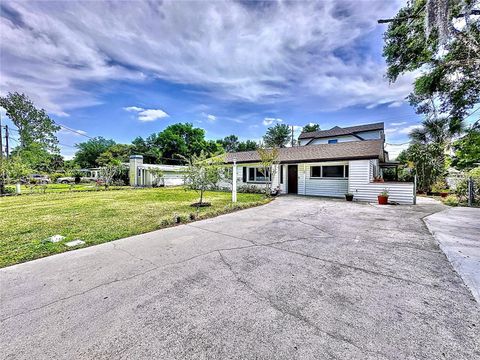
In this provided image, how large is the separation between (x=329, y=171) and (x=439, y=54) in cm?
738

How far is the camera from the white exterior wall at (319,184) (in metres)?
13.0

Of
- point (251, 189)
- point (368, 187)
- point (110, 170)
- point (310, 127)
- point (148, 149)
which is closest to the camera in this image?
point (368, 187)

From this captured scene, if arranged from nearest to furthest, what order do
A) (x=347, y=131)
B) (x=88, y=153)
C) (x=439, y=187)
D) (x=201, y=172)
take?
(x=201, y=172) < (x=439, y=187) < (x=347, y=131) < (x=88, y=153)

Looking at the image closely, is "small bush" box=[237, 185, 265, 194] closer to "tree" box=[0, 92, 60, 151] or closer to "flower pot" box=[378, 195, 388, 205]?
"flower pot" box=[378, 195, 388, 205]

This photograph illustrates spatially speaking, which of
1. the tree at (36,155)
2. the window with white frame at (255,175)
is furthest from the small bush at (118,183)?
the window with white frame at (255,175)

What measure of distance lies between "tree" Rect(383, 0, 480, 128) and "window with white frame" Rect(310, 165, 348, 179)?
16.6ft

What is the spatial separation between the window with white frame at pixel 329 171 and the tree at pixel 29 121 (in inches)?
1179

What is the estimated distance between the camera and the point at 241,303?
2486 mm

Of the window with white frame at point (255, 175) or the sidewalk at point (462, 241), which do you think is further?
the window with white frame at point (255, 175)

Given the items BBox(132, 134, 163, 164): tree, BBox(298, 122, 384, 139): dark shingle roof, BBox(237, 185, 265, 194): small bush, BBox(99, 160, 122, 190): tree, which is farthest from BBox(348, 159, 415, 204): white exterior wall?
BBox(132, 134, 163, 164): tree

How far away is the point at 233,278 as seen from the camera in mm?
3119

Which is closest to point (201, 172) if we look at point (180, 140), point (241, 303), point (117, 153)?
point (241, 303)

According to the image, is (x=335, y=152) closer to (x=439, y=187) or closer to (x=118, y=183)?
(x=439, y=187)

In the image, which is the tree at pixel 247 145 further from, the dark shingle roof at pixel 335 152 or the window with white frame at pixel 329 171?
the window with white frame at pixel 329 171
